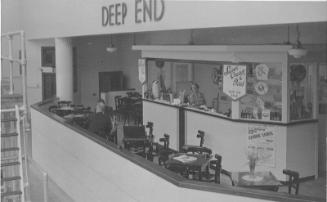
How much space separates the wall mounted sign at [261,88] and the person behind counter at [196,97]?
2151 mm

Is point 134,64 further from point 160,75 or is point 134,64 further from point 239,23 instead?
point 239,23

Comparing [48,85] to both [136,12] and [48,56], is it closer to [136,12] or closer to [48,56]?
[48,56]

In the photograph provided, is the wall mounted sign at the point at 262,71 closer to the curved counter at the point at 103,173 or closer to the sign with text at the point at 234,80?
the sign with text at the point at 234,80

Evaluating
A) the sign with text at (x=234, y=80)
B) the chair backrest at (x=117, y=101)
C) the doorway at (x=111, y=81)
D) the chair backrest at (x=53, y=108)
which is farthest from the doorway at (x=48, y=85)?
the sign with text at (x=234, y=80)

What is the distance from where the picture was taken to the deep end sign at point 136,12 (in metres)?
8.80

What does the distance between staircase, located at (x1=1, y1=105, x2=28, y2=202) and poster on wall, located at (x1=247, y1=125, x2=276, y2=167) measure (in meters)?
4.61

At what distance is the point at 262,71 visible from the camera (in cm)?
970

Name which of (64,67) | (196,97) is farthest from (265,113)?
(64,67)

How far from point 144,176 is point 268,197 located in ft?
6.79

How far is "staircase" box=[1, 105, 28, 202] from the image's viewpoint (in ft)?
19.5

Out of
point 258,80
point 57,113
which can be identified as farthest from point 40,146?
point 258,80

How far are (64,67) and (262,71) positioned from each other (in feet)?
25.5

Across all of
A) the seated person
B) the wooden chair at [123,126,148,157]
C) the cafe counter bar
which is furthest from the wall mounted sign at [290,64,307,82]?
the seated person

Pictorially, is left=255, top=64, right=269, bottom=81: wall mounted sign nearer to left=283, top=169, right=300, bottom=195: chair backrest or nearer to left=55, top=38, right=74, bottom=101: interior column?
left=283, top=169, right=300, bottom=195: chair backrest
